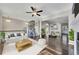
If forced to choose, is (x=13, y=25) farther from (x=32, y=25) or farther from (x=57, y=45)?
(x=57, y=45)

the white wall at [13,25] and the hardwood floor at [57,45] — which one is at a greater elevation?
the white wall at [13,25]

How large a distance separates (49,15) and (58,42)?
1.48ft

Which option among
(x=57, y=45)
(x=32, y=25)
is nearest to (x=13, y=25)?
(x=32, y=25)

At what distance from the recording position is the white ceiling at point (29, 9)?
2420 millimetres

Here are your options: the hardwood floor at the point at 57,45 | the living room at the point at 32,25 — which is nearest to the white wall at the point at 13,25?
the living room at the point at 32,25

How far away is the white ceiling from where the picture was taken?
2420 mm

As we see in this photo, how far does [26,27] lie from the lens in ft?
7.92

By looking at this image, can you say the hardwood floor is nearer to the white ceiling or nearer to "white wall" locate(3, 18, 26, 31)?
the white ceiling

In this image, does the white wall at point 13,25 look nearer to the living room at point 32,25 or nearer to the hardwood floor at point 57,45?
the living room at point 32,25

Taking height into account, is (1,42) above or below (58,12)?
below

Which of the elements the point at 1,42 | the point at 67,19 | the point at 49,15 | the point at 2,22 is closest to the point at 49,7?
the point at 49,15

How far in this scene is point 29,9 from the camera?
2.43 m
